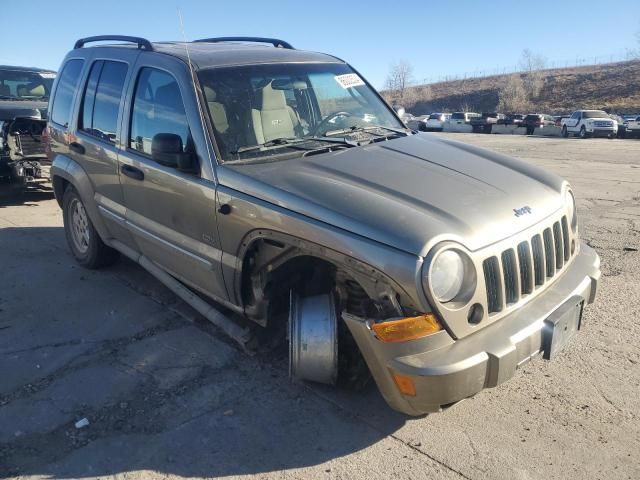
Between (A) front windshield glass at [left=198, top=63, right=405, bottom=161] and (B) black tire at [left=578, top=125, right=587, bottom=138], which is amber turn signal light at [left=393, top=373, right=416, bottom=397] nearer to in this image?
(A) front windshield glass at [left=198, top=63, right=405, bottom=161]

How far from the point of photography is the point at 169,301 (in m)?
4.80

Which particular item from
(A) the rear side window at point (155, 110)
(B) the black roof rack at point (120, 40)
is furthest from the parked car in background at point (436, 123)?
(A) the rear side window at point (155, 110)

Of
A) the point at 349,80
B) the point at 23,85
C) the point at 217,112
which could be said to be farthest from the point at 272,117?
the point at 23,85

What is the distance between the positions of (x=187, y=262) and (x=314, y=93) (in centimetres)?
157

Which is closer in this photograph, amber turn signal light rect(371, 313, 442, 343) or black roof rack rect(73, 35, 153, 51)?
amber turn signal light rect(371, 313, 442, 343)

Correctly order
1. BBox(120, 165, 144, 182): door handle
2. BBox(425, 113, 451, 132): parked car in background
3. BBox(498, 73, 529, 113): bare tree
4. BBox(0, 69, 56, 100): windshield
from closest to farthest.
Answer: BBox(120, 165, 144, 182): door handle < BBox(0, 69, 56, 100): windshield < BBox(425, 113, 451, 132): parked car in background < BBox(498, 73, 529, 113): bare tree

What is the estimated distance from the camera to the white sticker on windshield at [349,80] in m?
4.44

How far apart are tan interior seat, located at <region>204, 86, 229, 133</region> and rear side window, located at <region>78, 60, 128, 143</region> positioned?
1.10 m

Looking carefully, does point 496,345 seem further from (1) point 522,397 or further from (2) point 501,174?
(2) point 501,174

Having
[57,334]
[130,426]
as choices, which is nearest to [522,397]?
[130,426]

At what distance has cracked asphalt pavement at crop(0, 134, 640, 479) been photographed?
277 centimetres

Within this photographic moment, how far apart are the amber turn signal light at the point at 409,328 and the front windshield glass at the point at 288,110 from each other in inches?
55.7

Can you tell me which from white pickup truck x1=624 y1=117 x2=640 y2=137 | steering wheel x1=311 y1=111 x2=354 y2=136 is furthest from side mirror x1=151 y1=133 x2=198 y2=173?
white pickup truck x1=624 y1=117 x2=640 y2=137

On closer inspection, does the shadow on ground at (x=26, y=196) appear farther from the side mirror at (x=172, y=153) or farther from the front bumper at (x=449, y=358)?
the front bumper at (x=449, y=358)
